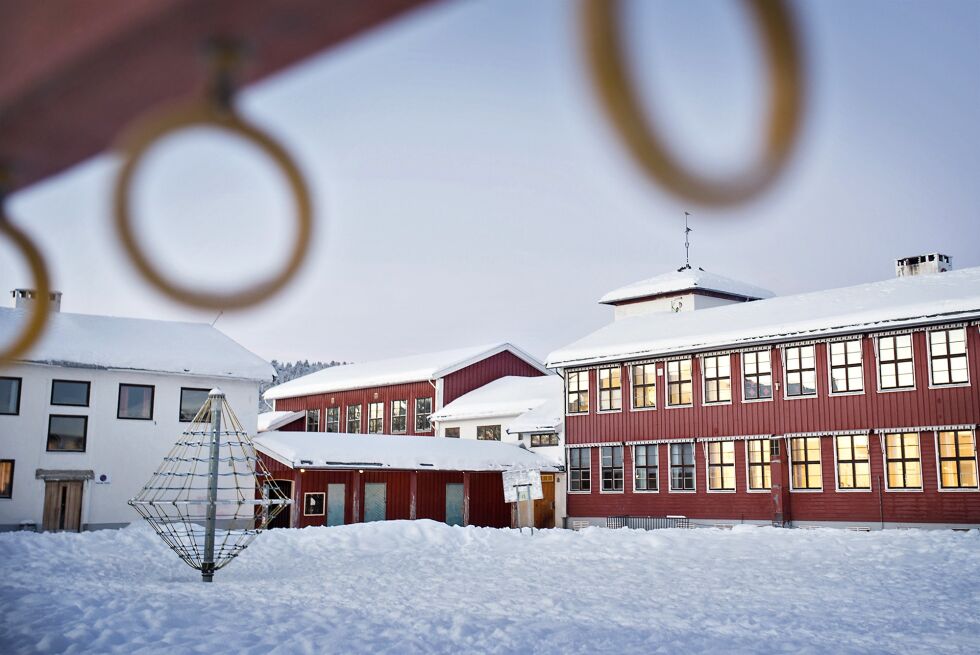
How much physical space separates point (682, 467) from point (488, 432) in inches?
491

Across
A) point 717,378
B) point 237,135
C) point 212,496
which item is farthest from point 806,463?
point 237,135

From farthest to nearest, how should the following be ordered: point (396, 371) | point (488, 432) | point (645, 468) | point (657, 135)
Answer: point (396, 371)
point (488, 432)
point (645, 468)
point (657, 135)

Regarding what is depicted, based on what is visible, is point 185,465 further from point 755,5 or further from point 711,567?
point 755,5

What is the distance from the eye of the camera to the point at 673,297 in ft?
152

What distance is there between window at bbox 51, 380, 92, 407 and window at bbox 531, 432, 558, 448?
1737 cm

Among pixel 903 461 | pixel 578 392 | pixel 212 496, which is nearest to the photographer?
pixel 212 496

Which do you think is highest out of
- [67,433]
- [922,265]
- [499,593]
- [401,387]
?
[922,265]

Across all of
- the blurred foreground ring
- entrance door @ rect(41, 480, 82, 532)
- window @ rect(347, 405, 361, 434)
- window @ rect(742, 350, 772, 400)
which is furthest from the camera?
window @ rect(347, 405, 361, 434)

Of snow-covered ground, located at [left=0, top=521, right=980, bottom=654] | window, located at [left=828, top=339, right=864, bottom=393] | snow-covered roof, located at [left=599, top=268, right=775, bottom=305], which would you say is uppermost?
snow-covered roof, located at [left=599, top=268, right=775, bottom=305]

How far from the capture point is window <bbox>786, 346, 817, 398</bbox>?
29.8 m

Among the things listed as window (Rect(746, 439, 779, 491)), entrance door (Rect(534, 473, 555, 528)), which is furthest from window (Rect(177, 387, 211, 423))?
window (Rect(746, 439, 779, 491))

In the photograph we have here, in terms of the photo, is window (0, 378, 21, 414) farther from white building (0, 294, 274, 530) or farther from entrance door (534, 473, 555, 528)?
A: entrance door (534, 473, 555, 528)

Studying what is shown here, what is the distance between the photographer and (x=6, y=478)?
97.6 feet

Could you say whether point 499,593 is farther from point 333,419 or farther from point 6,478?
point 333,419
